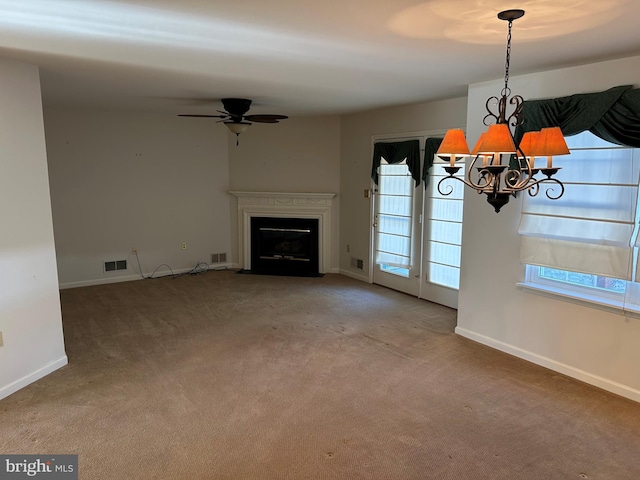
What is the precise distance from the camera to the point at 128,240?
6637 mm

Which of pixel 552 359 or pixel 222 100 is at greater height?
pixel 222 100

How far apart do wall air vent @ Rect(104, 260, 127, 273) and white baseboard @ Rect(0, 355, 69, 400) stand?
2890 mm

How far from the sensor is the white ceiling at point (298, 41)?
7.07 ft

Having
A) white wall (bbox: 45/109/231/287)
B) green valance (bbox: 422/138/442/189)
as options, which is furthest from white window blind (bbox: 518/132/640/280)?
white wall (bbox: 45/109/231/287)

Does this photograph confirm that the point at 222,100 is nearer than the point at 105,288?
Yes

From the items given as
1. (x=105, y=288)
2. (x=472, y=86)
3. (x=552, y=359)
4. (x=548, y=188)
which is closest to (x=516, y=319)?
(x=552, y=359)

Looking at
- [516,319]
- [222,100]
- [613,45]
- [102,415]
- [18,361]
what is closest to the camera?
[613,45]

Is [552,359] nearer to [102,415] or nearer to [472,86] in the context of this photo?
[472,86]

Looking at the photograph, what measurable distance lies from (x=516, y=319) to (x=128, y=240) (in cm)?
539

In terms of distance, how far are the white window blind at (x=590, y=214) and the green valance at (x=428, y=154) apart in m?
1.76

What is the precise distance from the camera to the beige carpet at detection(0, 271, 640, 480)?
258 centimetres

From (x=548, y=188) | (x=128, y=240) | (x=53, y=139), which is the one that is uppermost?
(x=53, y=139)

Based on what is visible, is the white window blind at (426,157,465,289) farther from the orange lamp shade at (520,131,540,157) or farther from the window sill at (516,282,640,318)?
the orange lamp shade at (520,131,540,157)

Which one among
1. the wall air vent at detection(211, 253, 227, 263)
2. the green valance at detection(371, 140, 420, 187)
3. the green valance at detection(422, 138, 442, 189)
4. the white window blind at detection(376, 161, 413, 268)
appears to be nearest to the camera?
the green valance at detection(422, 138, 442, 189)
